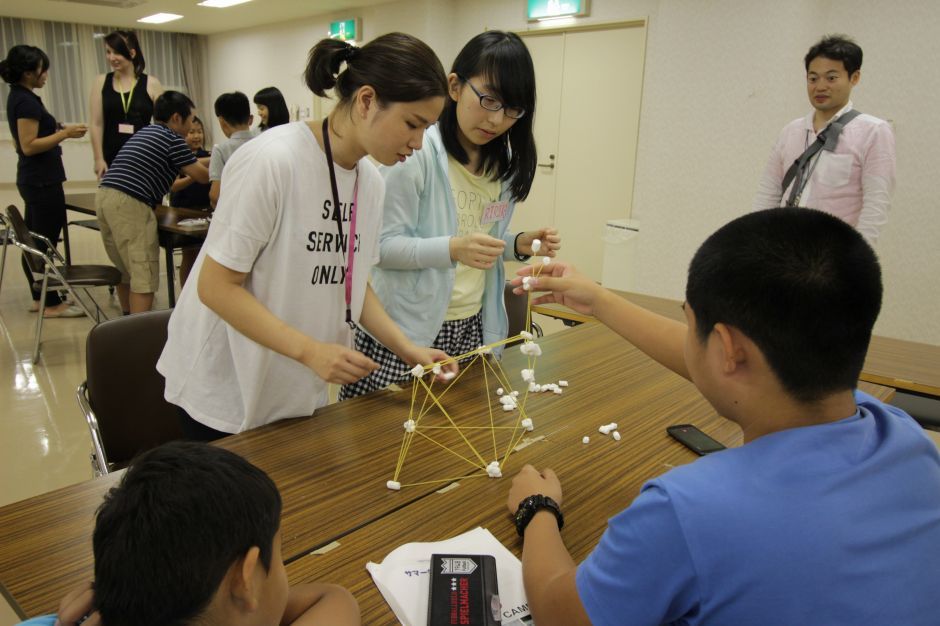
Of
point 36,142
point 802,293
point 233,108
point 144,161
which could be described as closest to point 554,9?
point 233,108

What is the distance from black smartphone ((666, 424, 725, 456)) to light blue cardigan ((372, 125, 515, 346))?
731mm

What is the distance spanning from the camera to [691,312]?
0.87 meters

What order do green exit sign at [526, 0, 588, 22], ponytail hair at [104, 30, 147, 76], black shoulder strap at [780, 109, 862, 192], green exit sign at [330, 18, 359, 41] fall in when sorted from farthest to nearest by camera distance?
green exit sign at [330, 18, 359, 41], green exit sign at [526, 0, 588, 22], ponytail hair at [104, 30, 147, 76], black shoulder strap at [780, 109, 862, 192]

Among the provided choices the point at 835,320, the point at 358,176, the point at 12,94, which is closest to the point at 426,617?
the point at 835,320

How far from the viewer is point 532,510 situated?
113cm

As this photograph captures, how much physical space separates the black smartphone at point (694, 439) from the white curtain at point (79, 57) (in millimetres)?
12146

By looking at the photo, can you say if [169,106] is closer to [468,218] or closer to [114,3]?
[468,218]

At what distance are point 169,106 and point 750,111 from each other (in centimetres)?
418

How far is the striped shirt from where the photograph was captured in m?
3.89

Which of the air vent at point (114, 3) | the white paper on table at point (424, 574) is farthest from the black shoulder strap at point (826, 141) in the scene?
the air vent at point (114, 3)

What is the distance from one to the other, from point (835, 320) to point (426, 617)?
0.69 m

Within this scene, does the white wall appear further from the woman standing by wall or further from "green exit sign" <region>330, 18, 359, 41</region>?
the woman standing by wall

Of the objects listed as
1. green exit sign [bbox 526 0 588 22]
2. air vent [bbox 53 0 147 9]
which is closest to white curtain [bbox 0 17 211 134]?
air vent [bbox 53 0 147 9]

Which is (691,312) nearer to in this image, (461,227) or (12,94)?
(461,227)
